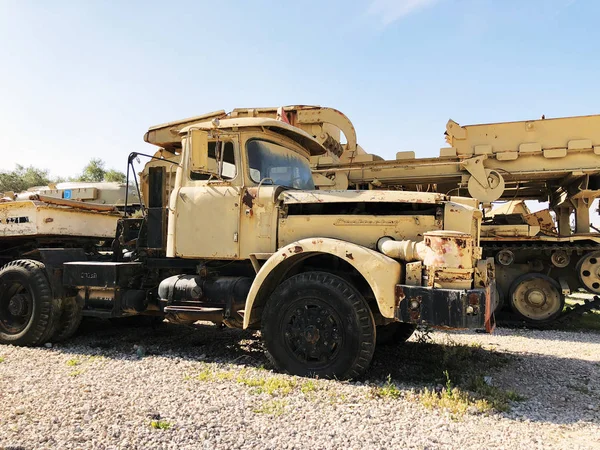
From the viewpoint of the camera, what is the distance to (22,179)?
3619 centimetres

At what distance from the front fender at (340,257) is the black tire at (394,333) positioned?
1.58m

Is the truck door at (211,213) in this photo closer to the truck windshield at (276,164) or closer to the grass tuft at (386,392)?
the truck windshield at (276,164)

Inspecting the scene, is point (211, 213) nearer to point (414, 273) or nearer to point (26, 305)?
point (414, 273)

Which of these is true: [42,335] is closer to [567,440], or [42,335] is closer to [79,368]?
[79,368]

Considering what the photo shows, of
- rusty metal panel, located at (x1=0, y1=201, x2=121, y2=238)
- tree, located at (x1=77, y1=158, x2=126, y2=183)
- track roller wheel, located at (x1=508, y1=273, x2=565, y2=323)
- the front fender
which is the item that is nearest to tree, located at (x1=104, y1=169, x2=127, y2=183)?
tree, located at (x1=77, y1=158, x2=126, y2=183)

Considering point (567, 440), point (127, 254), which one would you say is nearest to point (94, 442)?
point (567, 440)

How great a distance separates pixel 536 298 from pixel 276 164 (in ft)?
20.8

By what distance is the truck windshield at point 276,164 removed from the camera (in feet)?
17.1

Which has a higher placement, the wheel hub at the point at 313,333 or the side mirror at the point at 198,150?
the side mirror at the point at 198,150

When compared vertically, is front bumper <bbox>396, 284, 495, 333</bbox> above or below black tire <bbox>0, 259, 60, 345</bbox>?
above

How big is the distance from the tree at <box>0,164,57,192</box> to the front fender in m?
35.8

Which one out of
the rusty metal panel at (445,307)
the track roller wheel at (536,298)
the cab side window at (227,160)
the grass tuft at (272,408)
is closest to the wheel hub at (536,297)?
Answer: the track roller wheel at (536,298)

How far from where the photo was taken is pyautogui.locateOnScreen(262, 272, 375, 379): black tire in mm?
4211

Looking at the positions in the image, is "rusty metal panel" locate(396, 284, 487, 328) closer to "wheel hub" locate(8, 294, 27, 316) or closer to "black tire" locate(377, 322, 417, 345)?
"black tire" locate(377, 322, 417, 345)
